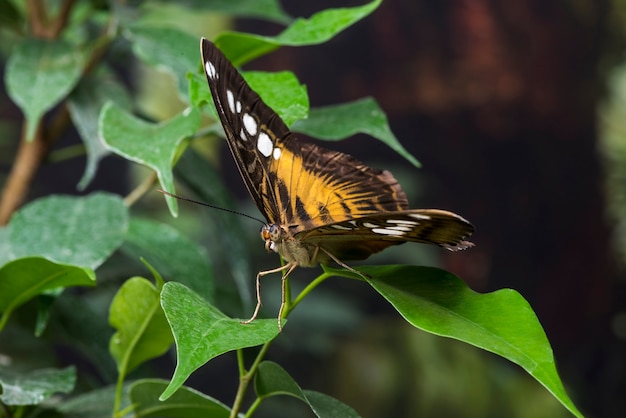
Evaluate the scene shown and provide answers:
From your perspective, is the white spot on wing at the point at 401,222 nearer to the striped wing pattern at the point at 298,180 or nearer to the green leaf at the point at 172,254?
the striped wing pattern at the point at 298,180

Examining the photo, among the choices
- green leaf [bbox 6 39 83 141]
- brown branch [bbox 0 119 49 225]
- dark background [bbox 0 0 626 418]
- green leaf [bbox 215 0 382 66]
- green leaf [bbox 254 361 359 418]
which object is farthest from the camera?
dark background [bbox 0 0 626 418]

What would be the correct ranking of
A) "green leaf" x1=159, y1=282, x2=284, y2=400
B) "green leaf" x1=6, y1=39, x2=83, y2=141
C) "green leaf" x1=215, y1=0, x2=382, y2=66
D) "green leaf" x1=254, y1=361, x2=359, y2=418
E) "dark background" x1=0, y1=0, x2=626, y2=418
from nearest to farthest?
"green leaf" x1=159, y1=282, x2=284, y2=400, "green leaf" x1=254, y1=361, x2=359, y2=418, "green leaf" x1=215, y1=0, x2=382, y2=66, "green leaf" x1=6, y1=39, x2=83, y2=141, "dark background" x1=0, y1=0, x2=626, y2=418

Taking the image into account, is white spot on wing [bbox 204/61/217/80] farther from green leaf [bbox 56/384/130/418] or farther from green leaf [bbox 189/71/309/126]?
green leaf [bbox 56/384/130/418]

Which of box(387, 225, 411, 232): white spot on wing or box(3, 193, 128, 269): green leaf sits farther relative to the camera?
box(3, 193, 128, 269): green leaf

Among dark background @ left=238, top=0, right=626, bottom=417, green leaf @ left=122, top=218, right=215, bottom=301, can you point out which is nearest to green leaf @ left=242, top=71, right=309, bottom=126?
green leaf @ left=122, top=218, right=215, bottom=301

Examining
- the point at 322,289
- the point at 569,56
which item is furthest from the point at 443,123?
the point at 322,289

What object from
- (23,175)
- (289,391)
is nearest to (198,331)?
(289,391)

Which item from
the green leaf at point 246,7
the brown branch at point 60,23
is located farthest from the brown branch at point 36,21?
the green leaf at point 246,7
